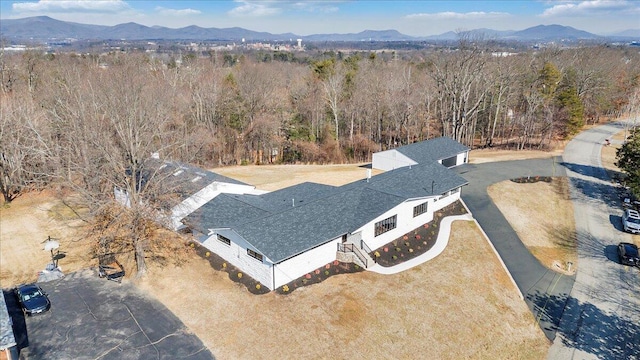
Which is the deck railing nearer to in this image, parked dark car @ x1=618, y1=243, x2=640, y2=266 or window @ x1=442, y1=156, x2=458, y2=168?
parked dark car @ x1=618, y1=243, x2=640, y2=266

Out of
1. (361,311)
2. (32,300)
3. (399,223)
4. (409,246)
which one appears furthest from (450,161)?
(32,300)

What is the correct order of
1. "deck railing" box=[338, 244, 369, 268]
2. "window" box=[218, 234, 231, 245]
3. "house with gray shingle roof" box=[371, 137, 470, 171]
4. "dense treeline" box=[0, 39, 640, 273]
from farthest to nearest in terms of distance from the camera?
"dense treeline" box=[0, 39, 640, 273] → "house with gray shingle roof" box=[371, 137, 470, 171] → "window" box=[218, 234, 231, 245] → "deck railing" box=[338, 244, 369, 268]

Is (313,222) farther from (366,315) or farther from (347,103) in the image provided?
(347,103)

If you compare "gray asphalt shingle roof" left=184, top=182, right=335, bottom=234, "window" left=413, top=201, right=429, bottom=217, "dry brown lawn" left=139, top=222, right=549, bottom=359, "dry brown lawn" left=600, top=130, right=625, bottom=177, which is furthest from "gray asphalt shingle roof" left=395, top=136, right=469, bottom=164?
"dry brown lawn" left=139, top=222, right=549, bottom=359

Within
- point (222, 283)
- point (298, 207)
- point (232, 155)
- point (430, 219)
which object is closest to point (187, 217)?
point (222, 283)

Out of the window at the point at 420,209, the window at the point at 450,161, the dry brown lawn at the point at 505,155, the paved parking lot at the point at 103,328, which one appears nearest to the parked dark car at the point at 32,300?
the paved parking lot at the point at 103,328

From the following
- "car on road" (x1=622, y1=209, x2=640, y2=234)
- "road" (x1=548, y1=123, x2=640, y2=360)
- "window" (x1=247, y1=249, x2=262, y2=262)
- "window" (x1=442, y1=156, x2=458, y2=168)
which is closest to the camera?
"road" (x1=548, y1=123, x2=640, y2=360)

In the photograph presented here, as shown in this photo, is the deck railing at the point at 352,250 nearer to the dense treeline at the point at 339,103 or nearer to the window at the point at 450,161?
the window at the point at 450,161

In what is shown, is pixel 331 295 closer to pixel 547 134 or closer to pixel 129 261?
pixel 129 261
